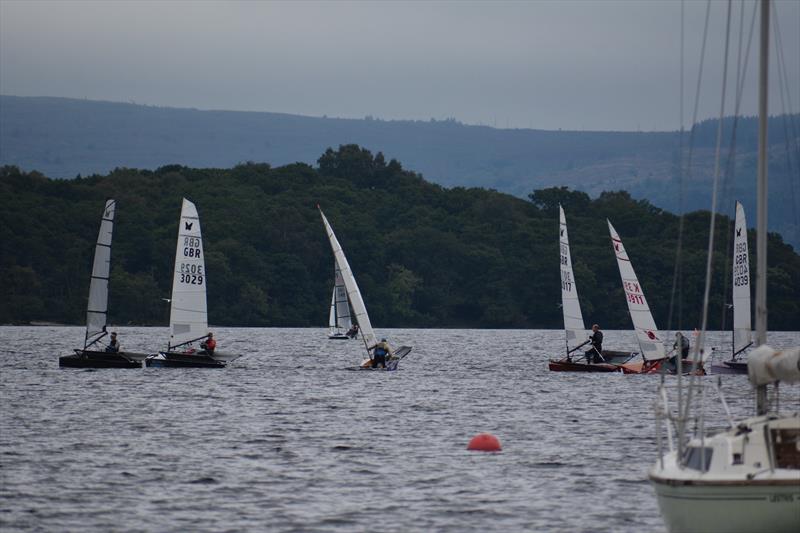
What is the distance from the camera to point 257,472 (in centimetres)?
3041

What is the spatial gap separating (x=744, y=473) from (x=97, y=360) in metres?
43.5

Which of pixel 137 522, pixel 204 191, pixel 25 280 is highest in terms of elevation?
pixel 204 191

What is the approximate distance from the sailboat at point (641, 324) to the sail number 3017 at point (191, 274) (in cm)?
1764

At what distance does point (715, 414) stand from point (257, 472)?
18139mm

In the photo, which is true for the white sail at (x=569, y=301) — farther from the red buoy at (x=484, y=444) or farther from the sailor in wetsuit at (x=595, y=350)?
the red buoy at (x=484, y=444)

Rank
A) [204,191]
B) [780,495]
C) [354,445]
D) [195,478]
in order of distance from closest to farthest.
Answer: [780,495] → [195,478] → [354,445] → [204,191]

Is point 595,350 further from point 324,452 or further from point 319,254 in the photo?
point 319,254

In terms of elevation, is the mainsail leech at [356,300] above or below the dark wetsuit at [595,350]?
above

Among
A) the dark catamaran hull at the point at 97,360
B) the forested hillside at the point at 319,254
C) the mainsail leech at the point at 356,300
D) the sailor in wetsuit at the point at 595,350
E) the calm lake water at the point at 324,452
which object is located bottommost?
the calm lake water at the point at 324,452

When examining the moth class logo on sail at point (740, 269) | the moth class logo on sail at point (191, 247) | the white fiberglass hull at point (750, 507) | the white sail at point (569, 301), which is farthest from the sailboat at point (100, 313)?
the white fiberglass hull at point (750, 507)

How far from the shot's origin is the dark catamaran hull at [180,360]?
61531 mm

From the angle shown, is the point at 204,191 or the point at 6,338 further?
the point at 204,191

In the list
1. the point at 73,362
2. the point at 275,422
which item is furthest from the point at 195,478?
the point at 73,362

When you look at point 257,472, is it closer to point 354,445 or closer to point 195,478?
point 195,478
